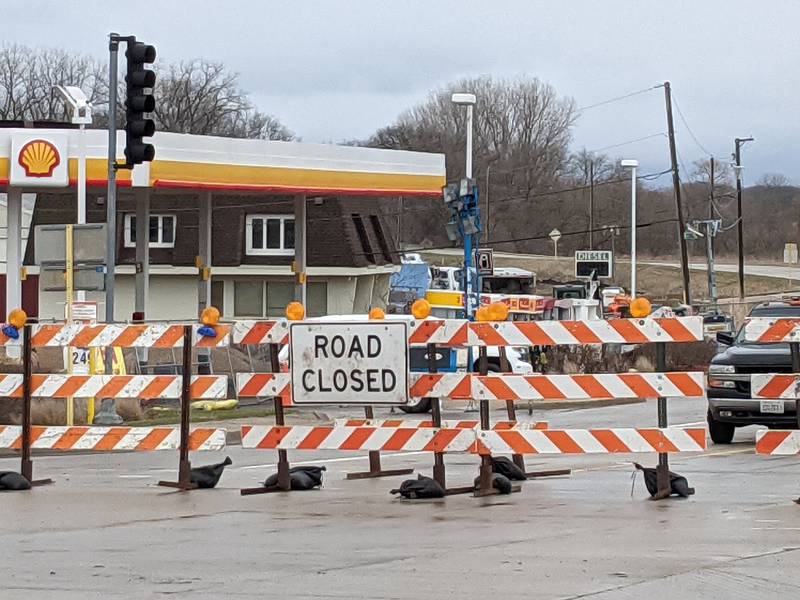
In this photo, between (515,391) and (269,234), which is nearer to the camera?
(515,391)

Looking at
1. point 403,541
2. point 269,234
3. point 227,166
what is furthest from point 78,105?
point 269,234

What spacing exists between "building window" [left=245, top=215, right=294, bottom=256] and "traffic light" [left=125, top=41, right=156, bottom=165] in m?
37.2

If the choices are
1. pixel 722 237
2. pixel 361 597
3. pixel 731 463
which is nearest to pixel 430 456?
pixel 731 463

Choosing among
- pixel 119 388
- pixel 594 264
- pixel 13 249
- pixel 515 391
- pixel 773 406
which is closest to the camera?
pixel 515 391

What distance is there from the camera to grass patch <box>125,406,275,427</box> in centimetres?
2551

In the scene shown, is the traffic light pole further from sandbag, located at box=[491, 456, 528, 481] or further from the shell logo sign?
the shell logo sign

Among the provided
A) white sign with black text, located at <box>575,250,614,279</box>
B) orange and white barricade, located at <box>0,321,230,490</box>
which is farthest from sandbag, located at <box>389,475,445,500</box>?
white sign with black text, located at <box>575,250,614,279</box>

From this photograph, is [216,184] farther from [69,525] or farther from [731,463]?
[69,525]

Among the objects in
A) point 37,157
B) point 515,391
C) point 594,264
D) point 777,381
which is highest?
point 37,157

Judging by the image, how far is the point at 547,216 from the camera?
4094 inches

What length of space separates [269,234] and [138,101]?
124 feet

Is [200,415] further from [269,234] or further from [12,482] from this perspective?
[269,234]

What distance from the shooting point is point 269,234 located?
192 ft

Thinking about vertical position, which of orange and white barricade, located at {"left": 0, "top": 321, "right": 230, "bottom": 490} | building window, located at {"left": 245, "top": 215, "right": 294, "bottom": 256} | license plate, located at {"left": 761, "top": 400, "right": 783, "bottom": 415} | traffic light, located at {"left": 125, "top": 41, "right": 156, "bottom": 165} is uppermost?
traffic light, located at {"left": 125, "top": 41, "right": 156, "bottom": 165}
